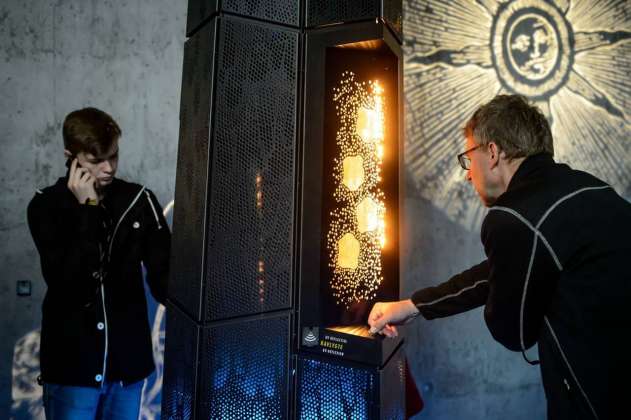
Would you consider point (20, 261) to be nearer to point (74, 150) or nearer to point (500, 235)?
point (74, 150)

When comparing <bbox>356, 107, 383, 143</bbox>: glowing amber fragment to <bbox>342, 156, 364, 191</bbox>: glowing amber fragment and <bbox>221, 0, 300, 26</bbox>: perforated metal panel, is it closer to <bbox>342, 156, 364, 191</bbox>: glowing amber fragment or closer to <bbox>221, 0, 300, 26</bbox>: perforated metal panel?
<bbox>342, 156, 364, 191</bbox>: glowing amber fragment

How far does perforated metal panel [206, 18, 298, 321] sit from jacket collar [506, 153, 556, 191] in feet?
2.18

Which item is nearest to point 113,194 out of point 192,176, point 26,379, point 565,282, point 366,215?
point 192,176

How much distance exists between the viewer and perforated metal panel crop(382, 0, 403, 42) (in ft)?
4.57

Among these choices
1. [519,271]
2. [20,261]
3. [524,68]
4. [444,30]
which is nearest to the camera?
[519,271]

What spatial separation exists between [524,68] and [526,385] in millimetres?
2225

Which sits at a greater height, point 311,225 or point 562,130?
point 562,130

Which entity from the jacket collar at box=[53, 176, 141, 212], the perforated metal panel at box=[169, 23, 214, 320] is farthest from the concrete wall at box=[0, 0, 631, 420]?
the perforated metal panel at box=[169, 23, 214, 320]

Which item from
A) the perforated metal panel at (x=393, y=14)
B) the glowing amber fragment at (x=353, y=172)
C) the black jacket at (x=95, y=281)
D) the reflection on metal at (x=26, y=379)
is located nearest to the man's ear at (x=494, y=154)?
the glowing amber fragment at (x=353, y=172)

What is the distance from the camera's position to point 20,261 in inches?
86.1

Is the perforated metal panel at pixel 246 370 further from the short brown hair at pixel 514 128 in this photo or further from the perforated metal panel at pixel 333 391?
the short brown hair at pixel 514 128

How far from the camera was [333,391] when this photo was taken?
1.37 metres

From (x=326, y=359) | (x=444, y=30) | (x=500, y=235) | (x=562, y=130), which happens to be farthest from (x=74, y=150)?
(x=562, y=130)

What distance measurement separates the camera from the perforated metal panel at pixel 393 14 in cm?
139
